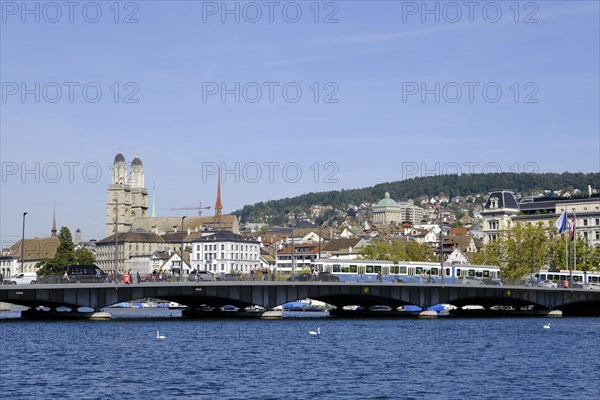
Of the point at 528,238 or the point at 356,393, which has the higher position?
the point at 528,238

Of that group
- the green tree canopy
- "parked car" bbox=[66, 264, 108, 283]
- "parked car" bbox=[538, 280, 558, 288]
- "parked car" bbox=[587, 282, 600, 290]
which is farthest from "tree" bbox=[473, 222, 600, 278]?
"parked car" bbox=[66, 264, 108, 283]

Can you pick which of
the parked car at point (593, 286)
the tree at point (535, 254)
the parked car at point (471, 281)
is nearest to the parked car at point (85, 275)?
the parked car at point (471, 281)

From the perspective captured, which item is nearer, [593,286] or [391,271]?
[391,271]

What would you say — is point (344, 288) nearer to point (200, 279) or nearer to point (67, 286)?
point (200, 279)

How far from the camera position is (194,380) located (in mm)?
53250

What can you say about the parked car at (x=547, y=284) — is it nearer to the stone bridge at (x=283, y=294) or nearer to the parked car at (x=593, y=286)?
the stone bridge at (x=283, y=294)

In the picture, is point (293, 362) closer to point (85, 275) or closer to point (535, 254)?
point (85, 275)

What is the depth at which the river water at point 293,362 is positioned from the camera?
163 feet

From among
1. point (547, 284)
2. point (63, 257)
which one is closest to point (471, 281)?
point (547, 284)

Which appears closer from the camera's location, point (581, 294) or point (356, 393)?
point (356, 393)

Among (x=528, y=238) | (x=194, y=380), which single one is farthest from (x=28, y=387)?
(x=528, y=238)

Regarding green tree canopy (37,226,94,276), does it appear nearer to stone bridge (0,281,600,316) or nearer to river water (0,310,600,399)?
stone bridge (0,281,600,316)

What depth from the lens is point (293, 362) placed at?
206ft

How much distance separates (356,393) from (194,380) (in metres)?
8.75
